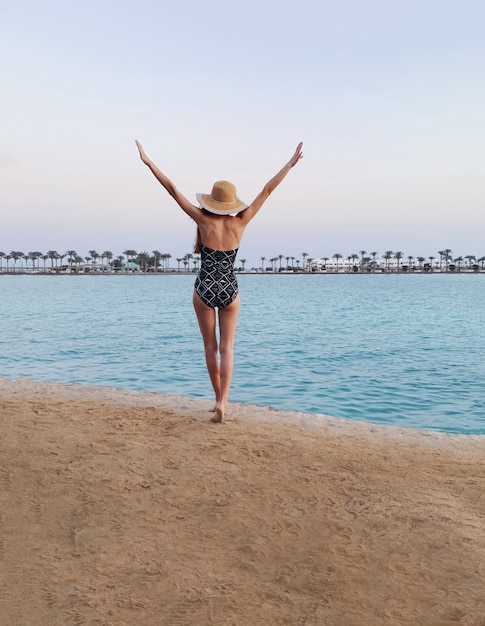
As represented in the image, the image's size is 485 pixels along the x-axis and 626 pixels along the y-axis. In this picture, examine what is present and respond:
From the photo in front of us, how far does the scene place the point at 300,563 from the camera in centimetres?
304

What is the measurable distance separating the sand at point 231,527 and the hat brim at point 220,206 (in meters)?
2.06

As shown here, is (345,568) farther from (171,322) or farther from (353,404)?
(171,322)

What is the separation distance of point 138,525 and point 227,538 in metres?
0.56

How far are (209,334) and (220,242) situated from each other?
912 mm

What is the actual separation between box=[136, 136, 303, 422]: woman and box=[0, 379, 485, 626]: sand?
919 mm

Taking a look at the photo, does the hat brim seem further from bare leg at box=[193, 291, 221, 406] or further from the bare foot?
the bare foot

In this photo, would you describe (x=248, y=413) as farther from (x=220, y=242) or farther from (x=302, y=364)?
(x=302, y=364)

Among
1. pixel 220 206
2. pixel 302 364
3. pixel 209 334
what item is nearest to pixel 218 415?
pixel 209 334

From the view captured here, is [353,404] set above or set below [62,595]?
below

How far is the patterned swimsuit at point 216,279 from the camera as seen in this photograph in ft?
17.8

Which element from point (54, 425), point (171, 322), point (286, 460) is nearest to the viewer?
point (286, 460)

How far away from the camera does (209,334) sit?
5555 mm

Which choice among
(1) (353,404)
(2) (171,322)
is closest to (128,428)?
(1) (353,404)

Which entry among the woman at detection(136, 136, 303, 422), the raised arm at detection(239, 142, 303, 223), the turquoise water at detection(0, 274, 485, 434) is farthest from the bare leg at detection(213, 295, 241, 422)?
the turquoise water at detection(0, 274, 485, 434)
